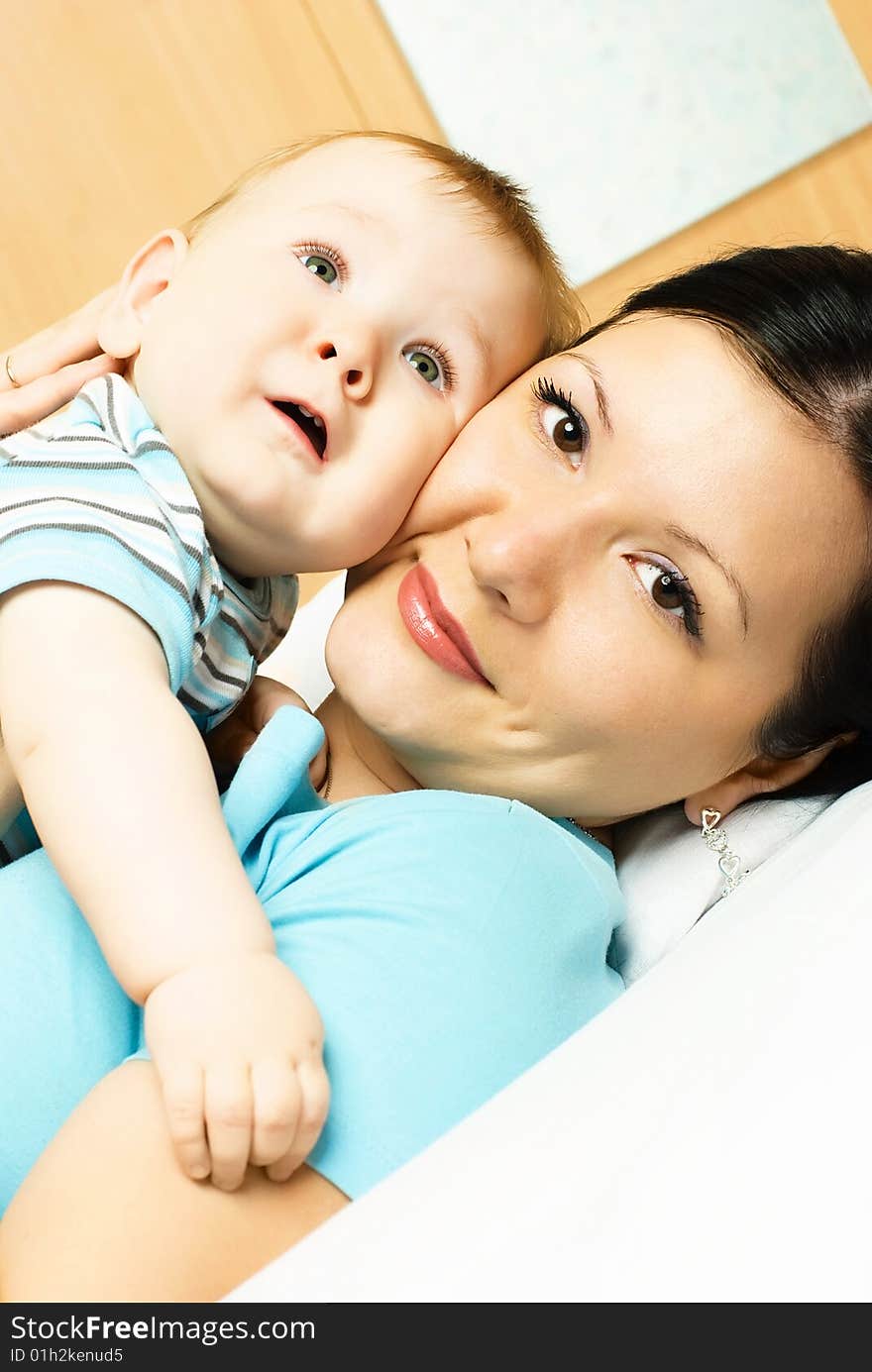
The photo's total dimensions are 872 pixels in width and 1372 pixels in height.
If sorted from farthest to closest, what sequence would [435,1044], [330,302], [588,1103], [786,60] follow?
[786,60], [330,302], [435,1044], [588,1103]

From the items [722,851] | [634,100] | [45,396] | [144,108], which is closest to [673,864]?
[722,851]

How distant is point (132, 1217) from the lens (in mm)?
661

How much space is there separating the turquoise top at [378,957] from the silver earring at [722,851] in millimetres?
189

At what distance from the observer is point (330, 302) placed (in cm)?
99

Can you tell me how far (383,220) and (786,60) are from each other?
263 cm

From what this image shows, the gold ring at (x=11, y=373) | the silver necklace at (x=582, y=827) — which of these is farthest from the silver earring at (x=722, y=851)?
the gold ring at (x=11, y=373)

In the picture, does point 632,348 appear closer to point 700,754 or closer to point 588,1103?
point 700,754

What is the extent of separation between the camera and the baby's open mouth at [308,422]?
3.19 ft

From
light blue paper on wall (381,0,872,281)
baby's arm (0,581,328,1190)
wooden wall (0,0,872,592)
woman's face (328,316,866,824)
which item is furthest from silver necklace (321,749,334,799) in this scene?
light blue paper on wall (381,0,872,281)

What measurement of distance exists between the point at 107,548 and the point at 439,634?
0.29 metres

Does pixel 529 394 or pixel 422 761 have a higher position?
pixel 529 394

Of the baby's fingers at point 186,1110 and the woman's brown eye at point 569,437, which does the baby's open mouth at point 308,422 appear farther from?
the baby's fingers at point 186,1110

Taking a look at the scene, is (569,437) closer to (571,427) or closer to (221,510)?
(571,427)

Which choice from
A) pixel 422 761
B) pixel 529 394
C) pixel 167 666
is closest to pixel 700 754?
pixel 422 761
